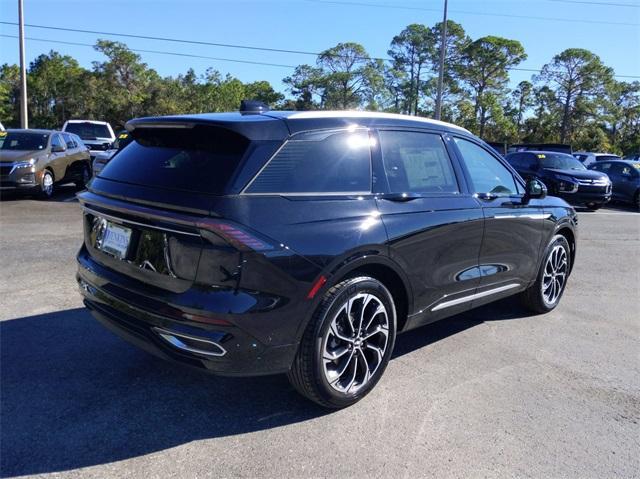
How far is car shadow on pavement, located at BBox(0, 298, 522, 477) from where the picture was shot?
273cm

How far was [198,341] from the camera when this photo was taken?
2717mm

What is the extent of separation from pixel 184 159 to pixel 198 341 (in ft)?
3.49

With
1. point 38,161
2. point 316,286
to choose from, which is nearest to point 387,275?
point 316,286

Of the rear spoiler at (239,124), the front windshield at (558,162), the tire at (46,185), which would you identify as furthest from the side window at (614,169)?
the rear spoiler at (239,124)

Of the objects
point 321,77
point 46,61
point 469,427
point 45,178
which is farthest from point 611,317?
point 46,61

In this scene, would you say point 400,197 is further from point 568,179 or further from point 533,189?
point 568,179

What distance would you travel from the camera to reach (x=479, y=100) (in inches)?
2371

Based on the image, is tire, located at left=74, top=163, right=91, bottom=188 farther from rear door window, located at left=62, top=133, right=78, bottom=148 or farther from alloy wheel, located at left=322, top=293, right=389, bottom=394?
alloy wheel, located at left=322, top=293, right=389, bottom=394

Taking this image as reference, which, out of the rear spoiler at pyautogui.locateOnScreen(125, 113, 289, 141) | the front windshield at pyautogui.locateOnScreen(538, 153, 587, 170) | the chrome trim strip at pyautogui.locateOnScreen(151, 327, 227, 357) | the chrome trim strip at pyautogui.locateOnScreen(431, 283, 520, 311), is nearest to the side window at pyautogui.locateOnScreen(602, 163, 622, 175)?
the front windshield at pyautogui.locateOnScreen(538, 153, 587, 170)

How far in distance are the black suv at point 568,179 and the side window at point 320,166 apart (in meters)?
12.5

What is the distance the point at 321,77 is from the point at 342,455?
59606mm

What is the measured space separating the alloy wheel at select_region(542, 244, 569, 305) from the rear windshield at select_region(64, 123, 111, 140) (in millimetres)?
17447

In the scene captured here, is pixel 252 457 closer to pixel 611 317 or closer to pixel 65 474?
pixel 65 474

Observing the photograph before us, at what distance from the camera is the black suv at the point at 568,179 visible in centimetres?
1476
